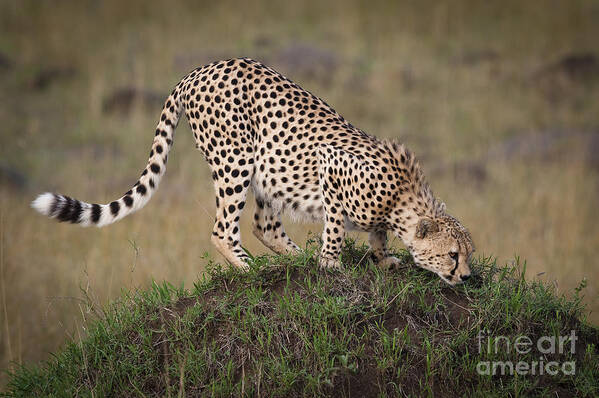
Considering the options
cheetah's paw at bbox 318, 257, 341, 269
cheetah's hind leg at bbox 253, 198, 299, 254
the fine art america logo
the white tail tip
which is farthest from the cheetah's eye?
the white tail tip

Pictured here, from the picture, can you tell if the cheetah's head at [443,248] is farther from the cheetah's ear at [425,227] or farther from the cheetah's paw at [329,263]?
the cheetah's paw at [329,263]

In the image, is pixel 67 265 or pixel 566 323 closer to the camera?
pixel 566 323

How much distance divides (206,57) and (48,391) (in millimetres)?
12382

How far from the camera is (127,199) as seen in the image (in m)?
5.39

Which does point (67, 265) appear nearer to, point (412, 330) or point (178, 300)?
point (178, 300)

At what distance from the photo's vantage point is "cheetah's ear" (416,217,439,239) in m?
4.85

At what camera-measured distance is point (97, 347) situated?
4.84m

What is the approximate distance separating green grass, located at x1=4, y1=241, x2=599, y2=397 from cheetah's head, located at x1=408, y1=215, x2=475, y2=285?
141mm

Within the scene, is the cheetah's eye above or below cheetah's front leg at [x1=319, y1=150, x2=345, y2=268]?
below

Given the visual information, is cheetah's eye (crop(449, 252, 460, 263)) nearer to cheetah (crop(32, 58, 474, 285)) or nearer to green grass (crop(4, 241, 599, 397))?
cheetah (crop(32, 58, 474, 285))

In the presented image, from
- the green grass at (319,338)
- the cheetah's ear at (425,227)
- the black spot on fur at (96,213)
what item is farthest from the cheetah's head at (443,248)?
the black spot on fur at (96,213)

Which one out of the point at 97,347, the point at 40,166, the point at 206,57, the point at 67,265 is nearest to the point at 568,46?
the point at 206,57

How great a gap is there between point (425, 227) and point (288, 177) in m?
1.07

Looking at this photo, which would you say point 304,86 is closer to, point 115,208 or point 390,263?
point 115,208
